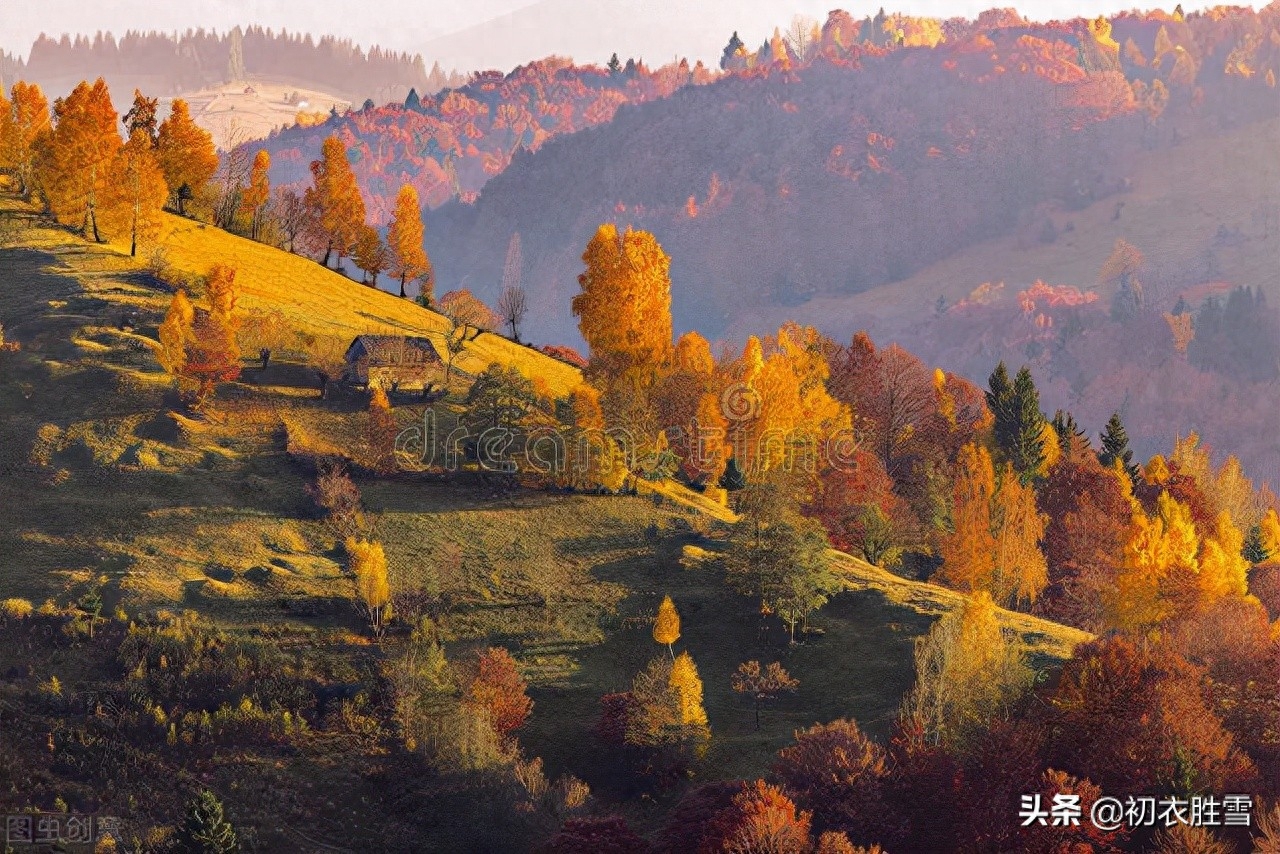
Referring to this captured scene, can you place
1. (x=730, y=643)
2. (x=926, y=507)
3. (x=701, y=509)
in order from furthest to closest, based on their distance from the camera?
(x=926, y=507), (x=701, y=509), (x=730, y=643)

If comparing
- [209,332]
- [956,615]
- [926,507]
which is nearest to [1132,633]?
[956,615]

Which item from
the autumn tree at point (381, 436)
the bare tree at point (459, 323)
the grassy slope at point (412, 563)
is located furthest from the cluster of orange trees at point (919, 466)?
the autumn tree at point (381, 436)

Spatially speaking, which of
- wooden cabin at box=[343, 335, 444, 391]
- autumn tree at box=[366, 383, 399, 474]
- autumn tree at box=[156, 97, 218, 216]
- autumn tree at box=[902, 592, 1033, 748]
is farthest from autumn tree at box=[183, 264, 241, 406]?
autumn tree at box=[902, 592, 1033, 748]

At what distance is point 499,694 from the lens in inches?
2680

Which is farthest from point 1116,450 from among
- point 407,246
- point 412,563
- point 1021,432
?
point 412,563

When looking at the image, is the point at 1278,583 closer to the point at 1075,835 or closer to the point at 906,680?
the point at 906,680

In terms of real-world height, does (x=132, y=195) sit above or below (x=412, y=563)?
above

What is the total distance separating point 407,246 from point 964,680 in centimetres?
8084

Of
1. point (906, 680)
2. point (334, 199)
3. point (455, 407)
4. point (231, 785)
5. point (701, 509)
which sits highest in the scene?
point (334, 199)

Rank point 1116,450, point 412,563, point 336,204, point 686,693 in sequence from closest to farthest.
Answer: point 686,693, point 412,563, point 1116,450, point 336,204

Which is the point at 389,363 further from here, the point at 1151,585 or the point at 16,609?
the point at 1151,585

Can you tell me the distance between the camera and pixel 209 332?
9600cm

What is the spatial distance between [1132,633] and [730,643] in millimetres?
26115

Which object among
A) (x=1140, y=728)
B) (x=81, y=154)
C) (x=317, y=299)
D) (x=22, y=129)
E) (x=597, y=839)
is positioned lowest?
(x=597, y=839)
